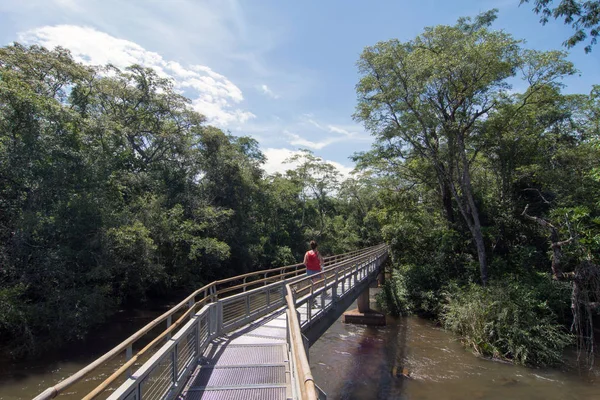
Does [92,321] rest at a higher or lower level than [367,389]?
higher

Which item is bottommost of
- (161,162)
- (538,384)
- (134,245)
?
(538,384)

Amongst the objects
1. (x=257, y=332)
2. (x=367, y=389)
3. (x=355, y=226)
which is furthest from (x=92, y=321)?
(x=355, y=226)

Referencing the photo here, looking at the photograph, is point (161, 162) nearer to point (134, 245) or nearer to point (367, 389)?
point (134, 245)

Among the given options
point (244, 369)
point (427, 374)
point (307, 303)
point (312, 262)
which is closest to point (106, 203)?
point (312, 262)

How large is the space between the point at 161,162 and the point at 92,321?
17.1m

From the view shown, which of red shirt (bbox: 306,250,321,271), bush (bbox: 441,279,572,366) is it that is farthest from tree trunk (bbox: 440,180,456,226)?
red shirt (bbox: 306,250,321,271)

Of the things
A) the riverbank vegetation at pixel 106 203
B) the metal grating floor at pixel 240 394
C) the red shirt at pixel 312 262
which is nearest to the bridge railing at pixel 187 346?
the metal grating floor at pixel 240 394

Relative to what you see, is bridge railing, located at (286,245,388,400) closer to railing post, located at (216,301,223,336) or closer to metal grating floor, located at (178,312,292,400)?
metal grating floor, located at (178,312,292,400)

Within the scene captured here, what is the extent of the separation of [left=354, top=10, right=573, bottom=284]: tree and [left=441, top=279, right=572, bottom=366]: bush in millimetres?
3101

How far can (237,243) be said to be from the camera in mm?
29859

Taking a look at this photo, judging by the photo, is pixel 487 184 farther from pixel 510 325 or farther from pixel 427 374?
pixel 427 374

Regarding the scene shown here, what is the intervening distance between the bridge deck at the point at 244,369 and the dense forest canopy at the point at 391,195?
8984 millimetres

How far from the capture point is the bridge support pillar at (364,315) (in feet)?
57.5

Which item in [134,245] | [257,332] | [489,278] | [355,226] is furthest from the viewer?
[355,226]
